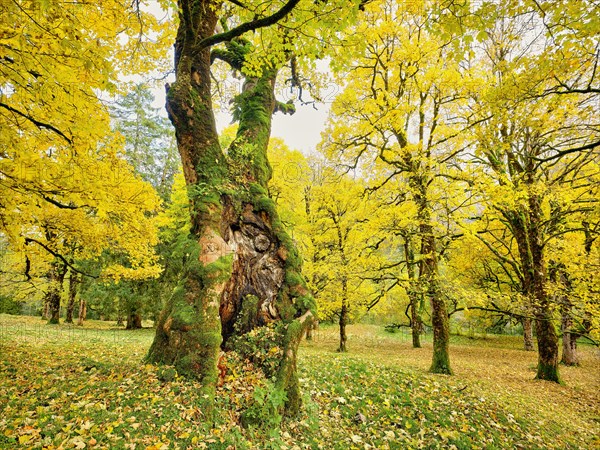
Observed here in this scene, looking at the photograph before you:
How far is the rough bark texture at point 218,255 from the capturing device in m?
4.09

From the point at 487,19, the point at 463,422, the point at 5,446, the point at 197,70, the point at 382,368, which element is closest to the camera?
the point at 5,446

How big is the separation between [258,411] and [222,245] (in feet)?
8.16

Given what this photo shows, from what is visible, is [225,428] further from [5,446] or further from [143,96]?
[143,96]

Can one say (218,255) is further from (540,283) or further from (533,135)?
(540,283)

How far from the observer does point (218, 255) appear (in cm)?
467

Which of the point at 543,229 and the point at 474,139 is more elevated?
the point at 474,139

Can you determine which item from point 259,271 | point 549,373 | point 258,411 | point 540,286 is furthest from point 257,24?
point 549,373

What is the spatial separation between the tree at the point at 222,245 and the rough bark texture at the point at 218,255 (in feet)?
0.06

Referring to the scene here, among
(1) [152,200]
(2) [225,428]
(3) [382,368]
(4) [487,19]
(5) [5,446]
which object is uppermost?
(4) [487,19]

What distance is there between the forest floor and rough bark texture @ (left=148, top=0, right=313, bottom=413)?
1.34ft

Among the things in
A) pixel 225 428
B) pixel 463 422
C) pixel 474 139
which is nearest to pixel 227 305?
pixel 225 428

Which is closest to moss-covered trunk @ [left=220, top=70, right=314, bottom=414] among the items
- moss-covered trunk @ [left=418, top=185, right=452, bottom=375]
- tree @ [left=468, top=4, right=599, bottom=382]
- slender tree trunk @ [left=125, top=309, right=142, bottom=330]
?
tree @ [left=468, top=4, right=599, bottom=382]

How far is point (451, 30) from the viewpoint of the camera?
10.8ft

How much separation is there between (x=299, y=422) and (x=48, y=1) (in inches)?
199
